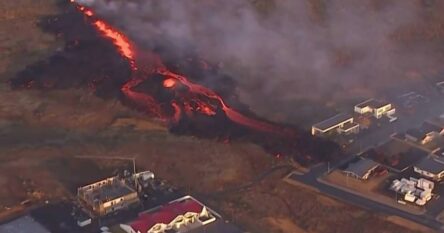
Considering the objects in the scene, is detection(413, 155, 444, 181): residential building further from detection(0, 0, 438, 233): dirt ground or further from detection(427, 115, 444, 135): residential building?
detection(0, 0, 438, 233): dirt ground

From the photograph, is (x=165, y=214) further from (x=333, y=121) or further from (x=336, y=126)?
(x=333, y=121)

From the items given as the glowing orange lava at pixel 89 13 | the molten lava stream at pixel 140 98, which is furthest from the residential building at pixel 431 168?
the glowing orange lava at pixel 89 13

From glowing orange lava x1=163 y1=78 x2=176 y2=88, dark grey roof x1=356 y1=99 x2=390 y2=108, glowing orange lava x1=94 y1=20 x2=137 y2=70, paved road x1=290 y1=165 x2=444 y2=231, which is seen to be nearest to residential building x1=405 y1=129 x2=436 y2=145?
dark grey roof x1=356 y1=99 x2=390 y2=108

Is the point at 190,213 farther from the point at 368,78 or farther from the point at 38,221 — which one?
the point at 368,78

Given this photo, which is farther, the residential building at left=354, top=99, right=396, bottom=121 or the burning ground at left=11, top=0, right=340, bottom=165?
the residential building at left=354, top=99, right=396, bottom=121

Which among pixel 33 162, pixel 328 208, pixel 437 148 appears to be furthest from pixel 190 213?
pixel 437 148

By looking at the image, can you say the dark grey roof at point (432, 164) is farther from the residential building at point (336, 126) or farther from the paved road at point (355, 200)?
the residential building at point (336, 126)
